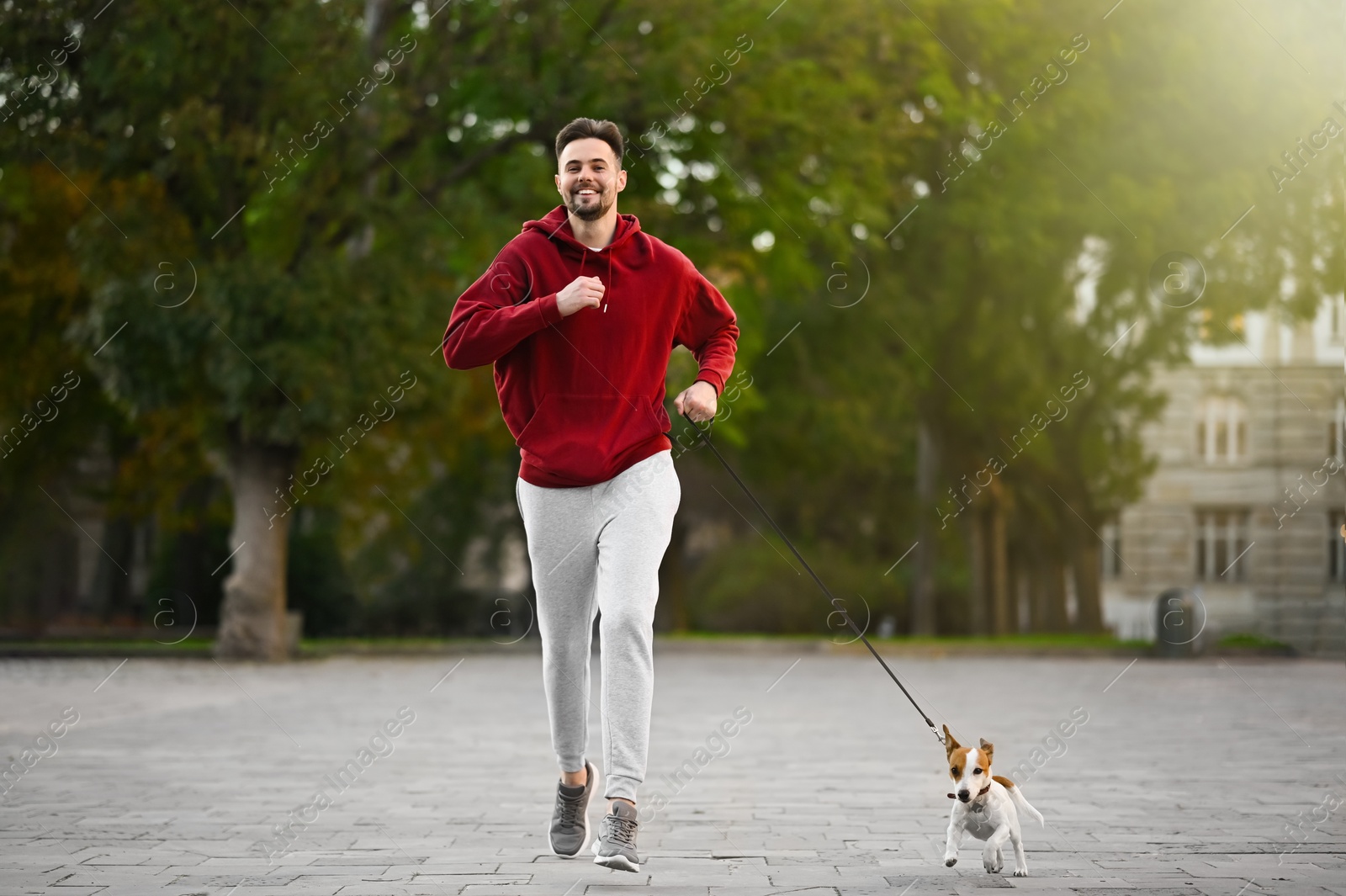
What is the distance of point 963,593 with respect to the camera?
125 feet

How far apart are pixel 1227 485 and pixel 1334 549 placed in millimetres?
6791

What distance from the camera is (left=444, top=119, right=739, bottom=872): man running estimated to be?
4.89m

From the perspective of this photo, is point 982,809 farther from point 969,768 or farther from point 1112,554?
point 1112,554

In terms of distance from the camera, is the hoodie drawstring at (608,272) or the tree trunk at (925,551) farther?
the tree trunk at (925,551)

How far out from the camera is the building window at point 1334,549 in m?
38.7

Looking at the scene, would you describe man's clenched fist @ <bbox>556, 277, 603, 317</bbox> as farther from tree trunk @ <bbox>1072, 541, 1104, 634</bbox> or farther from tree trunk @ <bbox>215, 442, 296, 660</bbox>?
tree trunk @ <bbox>1072, 541, 1104, 634</bbox>

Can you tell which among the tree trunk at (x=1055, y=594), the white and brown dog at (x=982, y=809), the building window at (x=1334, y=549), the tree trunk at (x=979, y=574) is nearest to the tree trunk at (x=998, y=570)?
the tree trunk at (x=979, y=574)

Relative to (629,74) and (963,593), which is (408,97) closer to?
(629,74)

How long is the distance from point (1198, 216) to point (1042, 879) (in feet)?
69.5

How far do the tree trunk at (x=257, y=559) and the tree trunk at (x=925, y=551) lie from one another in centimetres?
1219

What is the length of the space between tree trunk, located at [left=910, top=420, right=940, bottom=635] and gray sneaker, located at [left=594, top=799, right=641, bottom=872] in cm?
2319

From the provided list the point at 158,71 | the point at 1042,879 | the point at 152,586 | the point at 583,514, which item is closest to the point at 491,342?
the point at 583,514

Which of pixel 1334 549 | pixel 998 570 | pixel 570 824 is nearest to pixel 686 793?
pixel 570 824

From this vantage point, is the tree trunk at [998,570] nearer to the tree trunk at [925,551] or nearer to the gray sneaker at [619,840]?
the tree trunk at [925,551]
